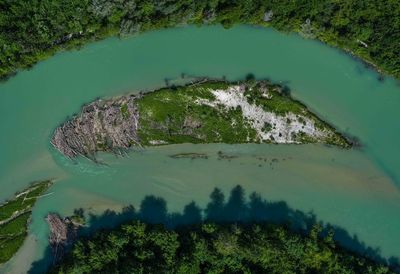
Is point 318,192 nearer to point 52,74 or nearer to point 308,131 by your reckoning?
point 308,131

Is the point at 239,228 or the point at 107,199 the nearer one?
the point at 239,228

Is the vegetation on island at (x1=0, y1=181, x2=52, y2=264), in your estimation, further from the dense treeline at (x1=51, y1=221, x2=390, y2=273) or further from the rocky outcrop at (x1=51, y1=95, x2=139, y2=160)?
the dense treeline at (x1=51, y1=221, x2=390, y2=273)

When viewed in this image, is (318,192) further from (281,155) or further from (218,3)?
(218,3)

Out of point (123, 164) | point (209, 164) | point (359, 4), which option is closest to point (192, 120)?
point (209, 164)

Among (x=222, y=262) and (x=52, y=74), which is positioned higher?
(x=52, y=74)

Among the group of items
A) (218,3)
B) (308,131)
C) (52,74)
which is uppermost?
(218,3)

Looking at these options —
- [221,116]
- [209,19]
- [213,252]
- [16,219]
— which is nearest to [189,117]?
[221,116]

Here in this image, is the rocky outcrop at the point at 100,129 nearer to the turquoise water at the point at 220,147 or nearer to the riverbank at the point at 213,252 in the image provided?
the turquoise water at the point at 220,147
